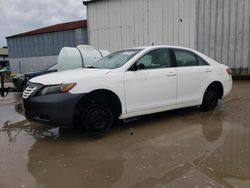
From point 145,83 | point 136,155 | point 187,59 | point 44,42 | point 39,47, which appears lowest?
point 136,155

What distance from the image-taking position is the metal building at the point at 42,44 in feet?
57.2

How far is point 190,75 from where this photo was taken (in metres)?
5.24

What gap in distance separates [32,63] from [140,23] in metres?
10.9

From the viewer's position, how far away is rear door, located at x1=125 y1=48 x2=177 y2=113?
4.43 meters

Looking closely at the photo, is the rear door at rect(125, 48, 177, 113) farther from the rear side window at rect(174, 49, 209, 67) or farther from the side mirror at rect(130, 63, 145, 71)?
the rear side window at rect(174, 49, 209, 67)

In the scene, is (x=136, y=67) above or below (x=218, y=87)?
above

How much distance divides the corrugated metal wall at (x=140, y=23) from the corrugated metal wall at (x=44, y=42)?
2.46m

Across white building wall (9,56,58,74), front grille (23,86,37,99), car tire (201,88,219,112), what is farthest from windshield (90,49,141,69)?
white building wall (9,56,58,74)

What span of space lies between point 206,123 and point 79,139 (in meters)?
2.57

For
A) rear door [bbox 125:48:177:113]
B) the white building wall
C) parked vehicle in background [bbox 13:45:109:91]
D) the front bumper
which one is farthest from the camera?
the white building wall

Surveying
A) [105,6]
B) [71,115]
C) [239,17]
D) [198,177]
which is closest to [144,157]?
[198,177]

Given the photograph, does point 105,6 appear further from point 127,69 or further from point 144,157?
point 144,157

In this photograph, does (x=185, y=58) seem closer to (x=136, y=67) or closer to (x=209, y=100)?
(x=209, y=100)

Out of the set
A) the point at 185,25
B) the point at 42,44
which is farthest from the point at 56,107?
the point at 42,44
